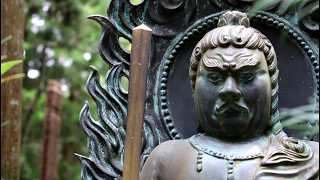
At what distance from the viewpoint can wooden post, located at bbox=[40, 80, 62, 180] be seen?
24.0 feet

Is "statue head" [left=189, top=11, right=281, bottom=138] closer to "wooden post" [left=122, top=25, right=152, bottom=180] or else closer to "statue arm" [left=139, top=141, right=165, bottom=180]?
"statue arm" [left=139, top=141, right=165, bottom=180]

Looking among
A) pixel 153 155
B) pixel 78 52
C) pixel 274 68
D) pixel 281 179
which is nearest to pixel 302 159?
pixel 281 179

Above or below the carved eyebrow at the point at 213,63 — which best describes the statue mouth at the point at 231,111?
below

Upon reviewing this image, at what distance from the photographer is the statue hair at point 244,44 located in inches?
154

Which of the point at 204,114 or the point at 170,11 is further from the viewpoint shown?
the point at 170,11

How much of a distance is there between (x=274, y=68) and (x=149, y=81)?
0.78m

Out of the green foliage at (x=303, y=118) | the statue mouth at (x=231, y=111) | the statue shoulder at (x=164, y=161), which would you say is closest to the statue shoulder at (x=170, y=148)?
the statue shoulder at (x=164, y=161)

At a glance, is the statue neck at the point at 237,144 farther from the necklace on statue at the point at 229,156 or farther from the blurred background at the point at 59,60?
the blurred background at the point at 59,60

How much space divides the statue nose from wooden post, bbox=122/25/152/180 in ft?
2.20

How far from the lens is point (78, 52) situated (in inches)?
349

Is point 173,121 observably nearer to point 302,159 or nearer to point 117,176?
point 117,176

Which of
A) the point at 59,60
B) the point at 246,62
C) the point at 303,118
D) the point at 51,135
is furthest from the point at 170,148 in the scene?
the point at 59,60

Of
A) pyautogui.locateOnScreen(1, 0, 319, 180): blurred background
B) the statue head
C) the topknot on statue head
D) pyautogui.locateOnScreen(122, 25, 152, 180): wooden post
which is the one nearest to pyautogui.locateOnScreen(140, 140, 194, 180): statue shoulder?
the statue head

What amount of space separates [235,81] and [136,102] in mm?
766
